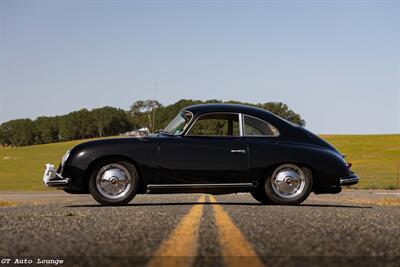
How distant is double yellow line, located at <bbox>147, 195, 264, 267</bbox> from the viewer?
313 centimetres

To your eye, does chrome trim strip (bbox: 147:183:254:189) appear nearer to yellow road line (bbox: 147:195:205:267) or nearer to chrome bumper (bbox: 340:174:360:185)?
chrome bumper (bbox: 340:174:360:185)

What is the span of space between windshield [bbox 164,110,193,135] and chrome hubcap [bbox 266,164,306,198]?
1.60 meters

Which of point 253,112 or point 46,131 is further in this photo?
point 46,131

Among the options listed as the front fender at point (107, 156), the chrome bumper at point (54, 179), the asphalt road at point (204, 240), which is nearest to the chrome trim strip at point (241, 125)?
the front fender at point (107, 156)

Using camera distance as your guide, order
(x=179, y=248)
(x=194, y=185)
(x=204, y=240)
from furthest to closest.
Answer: (x=194, y=185) → (x=204, y=240) → (x=179, y=248)

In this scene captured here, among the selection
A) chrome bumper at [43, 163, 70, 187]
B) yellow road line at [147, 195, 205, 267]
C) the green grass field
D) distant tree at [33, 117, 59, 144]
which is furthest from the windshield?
distant tree at [33, 117, 59, 144]

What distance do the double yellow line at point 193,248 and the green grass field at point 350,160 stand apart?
4276 cm

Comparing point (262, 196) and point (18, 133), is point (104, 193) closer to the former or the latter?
point (262, 196)

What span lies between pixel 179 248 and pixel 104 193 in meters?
5.04

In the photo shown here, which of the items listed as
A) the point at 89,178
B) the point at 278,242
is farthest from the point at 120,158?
the point at 278,242

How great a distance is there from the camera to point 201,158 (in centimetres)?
873

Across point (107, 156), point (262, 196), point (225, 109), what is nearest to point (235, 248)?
point (107, 156)

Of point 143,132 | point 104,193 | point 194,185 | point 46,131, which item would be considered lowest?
point 104,193

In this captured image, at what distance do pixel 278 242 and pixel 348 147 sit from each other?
3348 inches
